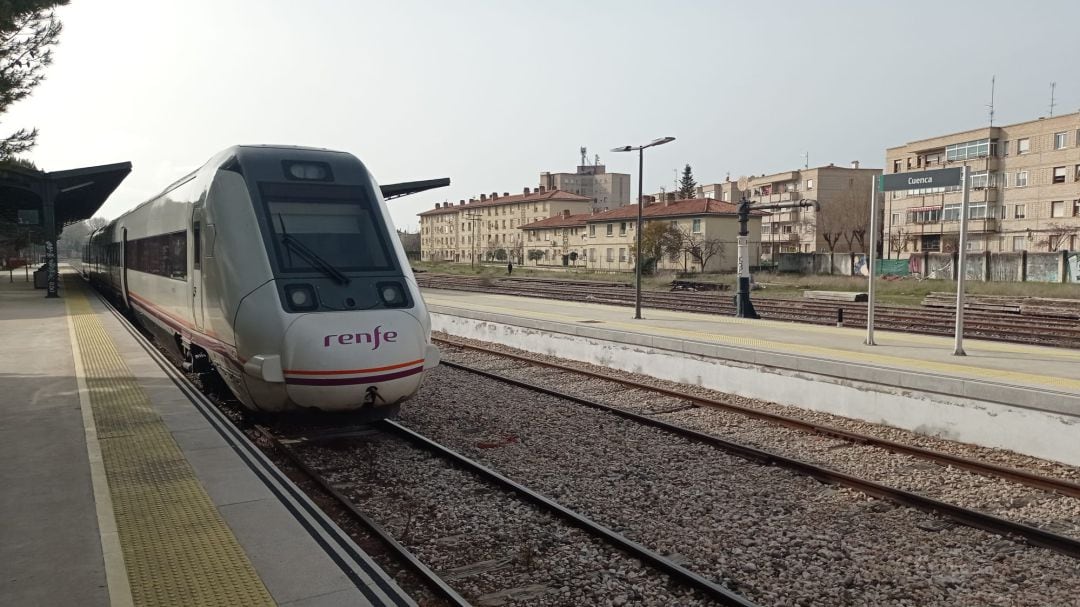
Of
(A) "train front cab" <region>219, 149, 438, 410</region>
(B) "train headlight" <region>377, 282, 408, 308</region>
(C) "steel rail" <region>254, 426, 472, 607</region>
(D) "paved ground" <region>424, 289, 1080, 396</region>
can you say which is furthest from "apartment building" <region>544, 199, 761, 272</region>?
(C) "steel rail" <region>254, 426, 472, 607</region>

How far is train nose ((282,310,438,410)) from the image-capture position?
7.11 metres

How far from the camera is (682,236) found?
53719mm

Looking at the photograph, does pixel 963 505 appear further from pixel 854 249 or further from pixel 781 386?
pixel 854 249

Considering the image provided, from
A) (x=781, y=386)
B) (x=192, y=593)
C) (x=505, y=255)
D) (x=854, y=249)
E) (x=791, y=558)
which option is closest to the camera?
(x=192, y=593)

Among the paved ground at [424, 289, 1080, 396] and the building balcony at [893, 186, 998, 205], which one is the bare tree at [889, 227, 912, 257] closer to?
the building balcony at [893, 186, 998, 205]

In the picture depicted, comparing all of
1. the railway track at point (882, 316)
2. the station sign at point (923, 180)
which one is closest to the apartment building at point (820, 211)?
the railway track at point (882, 316)

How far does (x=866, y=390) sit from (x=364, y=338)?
23.9ft

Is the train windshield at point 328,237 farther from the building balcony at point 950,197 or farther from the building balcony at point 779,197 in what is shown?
the building balcony at point 779,197

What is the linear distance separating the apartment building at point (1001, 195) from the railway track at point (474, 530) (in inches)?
1837

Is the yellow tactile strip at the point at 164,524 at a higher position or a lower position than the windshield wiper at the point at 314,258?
lower

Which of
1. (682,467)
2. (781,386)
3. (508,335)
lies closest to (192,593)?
(682,467)

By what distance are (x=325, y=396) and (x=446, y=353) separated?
32.6 feet

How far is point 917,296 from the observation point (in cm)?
3206

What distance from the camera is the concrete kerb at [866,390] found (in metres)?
8.59
